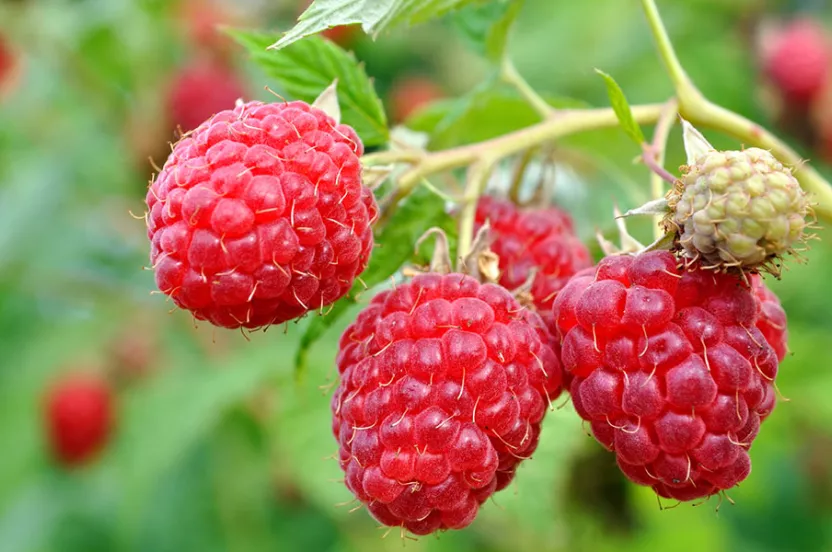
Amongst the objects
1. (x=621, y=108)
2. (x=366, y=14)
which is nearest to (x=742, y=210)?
(x=621, y=108)

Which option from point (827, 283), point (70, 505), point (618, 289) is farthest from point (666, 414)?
point (70, 505)

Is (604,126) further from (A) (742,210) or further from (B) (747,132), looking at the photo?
(A) (742,210)

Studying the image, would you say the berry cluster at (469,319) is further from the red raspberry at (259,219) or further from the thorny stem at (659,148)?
the thorny stem at (659,148)

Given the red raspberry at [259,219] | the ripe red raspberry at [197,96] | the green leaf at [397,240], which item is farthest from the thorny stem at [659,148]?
the ripe red raspberry at [197,96]

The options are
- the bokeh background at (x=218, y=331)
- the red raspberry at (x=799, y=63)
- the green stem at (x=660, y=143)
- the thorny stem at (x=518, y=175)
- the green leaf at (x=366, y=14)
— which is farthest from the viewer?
the red raspberry at (x=799, y=63)

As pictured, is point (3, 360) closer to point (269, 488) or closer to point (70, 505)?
point (70, 505)

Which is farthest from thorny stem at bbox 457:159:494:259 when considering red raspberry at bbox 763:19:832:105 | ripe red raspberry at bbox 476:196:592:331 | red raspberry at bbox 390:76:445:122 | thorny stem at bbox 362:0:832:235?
red raspberry at bbox 763:19:832:105
